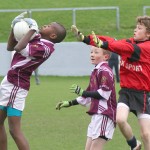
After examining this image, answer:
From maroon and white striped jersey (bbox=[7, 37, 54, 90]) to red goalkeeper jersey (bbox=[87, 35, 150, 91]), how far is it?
2.52 ft

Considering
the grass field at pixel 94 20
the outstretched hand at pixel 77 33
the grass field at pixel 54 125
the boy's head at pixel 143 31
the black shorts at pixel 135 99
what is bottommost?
the grass field at pixel 94 20

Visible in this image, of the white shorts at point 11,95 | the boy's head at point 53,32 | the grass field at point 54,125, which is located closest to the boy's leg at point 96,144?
the white shorts at point 11,95

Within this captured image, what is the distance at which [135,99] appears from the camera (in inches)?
349

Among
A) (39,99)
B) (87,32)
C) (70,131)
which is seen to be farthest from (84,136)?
(87,32)

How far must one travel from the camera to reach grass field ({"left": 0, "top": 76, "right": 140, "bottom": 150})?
10367 mm

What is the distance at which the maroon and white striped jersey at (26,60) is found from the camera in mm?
8625

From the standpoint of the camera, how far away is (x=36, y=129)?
11.8 meters

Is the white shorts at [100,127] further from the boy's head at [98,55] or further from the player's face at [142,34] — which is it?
the player's face at [142,34]

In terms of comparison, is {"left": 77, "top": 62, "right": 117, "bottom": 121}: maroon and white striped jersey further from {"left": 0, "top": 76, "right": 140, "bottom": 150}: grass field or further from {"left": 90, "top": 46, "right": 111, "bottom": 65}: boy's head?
{"left": 0, "top": 76, "right": 140, "bottom": 150}: grass field

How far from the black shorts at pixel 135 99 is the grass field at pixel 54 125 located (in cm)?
138

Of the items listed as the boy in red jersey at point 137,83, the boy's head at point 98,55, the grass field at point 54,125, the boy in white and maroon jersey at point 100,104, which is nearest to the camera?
the boy in white and maroon jersey at point 100,104

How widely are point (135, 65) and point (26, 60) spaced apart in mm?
1402

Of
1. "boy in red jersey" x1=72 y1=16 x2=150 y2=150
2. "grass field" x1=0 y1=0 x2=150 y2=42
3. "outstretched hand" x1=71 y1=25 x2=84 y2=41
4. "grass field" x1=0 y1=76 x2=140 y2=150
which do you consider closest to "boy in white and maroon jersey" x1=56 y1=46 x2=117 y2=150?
"boy in red jersey" x1=72 y1=16 x2=150 y2=150

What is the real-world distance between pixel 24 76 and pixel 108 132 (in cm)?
133
